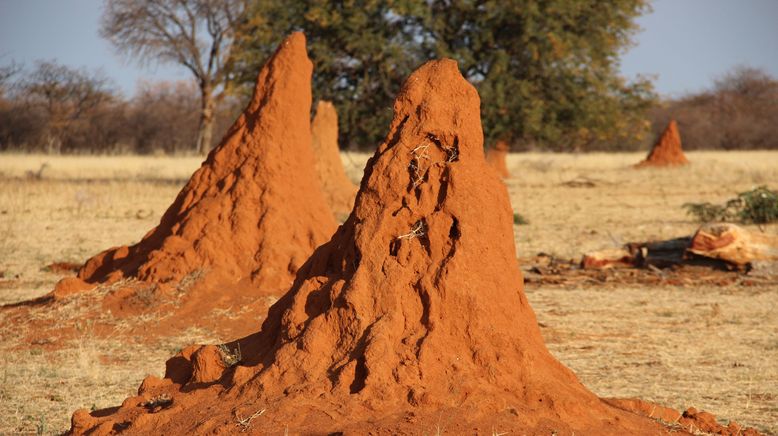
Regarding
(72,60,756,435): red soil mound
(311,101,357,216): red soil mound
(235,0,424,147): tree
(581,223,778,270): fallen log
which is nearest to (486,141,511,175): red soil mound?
(235,0,424,147): tree

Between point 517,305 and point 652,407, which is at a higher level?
point 517,305

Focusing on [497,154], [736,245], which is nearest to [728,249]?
[736,245]

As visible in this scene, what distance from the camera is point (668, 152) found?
108ft

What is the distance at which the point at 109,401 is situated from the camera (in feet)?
20.6

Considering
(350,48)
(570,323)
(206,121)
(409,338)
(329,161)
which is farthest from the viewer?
(206,121)

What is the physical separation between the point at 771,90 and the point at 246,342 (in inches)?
2691

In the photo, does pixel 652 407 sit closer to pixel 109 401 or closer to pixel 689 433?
pixel 689 433

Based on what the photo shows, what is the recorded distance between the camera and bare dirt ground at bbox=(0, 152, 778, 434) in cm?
661

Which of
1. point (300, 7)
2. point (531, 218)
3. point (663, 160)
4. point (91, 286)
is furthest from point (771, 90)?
point (91, 286)

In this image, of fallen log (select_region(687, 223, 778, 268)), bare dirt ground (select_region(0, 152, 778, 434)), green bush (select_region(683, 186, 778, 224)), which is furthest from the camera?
green bush (select_region(683, 186, 778, 224))

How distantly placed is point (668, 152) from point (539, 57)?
9.93 metres

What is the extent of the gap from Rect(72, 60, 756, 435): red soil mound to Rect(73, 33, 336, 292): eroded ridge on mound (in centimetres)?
385

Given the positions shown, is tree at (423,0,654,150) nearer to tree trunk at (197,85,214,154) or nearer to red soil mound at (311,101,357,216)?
red soil mound at (311,101,357,216)

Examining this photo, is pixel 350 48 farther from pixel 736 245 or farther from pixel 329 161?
pixel 736 245
